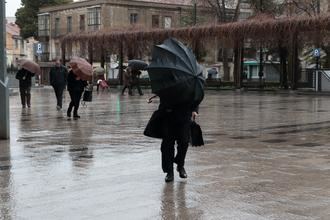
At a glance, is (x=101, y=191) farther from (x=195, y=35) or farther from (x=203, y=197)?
(x=195, y=35)

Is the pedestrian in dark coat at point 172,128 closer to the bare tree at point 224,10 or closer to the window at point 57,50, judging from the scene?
the bare tree at point 224,10

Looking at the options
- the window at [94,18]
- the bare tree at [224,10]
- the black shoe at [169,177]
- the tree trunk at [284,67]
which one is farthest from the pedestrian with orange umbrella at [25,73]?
the window at [94,18]

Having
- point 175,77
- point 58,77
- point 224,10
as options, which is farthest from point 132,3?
point 175,77

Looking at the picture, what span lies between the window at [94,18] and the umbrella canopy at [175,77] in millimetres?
59312

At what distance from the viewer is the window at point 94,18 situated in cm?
6638

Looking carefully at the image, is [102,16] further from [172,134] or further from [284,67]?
[172,134]

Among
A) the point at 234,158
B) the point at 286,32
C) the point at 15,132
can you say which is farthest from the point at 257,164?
the point at 286,32

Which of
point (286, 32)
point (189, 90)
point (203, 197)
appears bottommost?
point (203, 197)

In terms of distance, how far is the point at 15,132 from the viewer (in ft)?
42.6

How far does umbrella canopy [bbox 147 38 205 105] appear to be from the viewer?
24.0 feet

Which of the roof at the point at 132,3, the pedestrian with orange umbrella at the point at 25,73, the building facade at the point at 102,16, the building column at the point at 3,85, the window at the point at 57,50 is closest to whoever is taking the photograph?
the building column at the point at 3,85

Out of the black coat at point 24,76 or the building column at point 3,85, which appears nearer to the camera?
the building column at point 3,85

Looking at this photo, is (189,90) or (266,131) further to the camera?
(266,131)

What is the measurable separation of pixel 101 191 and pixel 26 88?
1409 cm
